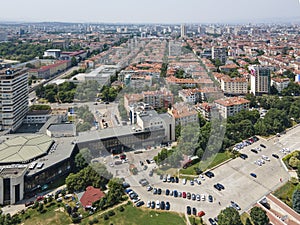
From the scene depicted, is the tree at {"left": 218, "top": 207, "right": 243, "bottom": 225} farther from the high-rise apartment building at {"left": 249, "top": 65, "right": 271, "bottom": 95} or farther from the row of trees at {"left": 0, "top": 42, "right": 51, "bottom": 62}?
the row of trees at {"left": 0, "top": 42, "right": 51, "bottom": 62}

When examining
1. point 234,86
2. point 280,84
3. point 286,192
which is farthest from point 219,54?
point 286,192

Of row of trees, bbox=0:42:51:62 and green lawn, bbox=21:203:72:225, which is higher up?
row of trees, bbox=0:42:51:62

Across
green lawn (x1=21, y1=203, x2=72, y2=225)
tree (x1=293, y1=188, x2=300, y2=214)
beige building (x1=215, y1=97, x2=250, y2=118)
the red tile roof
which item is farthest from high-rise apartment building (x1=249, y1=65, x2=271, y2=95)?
green lawn (x1=21, y1=203, x2=72, y2=225)

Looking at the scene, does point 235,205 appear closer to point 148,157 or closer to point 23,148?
point 148,157

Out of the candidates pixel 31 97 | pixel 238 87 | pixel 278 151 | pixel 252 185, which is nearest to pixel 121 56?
pixel 31 97

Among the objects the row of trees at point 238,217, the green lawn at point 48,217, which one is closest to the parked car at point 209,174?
the row of trees at point 238,217

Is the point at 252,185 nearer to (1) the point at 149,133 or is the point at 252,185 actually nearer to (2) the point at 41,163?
(1) the point at 149,133

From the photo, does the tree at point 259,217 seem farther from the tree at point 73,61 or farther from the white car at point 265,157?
the tree at point 73,61
